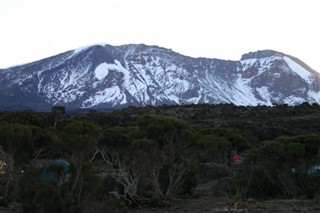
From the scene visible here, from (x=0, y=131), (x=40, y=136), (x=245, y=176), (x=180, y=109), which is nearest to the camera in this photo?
(x=0, y=131)

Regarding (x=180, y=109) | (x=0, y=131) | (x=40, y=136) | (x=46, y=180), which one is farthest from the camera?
(x=180, y=109)

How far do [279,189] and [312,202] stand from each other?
2.35 metres

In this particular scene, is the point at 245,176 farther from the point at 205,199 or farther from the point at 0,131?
the point at 0,131

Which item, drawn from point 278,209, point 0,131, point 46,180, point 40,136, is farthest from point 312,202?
point 40,136

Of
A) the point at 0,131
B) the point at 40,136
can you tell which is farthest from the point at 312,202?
the point at 40,136

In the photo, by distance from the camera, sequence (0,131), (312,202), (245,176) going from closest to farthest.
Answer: (312,202), (0,131), (245,176)

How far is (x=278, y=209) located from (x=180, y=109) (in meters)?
52.6

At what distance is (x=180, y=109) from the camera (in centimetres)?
6538

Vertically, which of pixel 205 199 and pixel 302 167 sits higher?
pixel 302 167

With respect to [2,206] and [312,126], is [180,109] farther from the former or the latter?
[2,206]

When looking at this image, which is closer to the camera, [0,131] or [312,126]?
[0,131]

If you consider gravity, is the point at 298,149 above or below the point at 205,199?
above

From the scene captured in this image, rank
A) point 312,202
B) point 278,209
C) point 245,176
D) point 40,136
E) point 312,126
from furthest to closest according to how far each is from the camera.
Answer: point 312,126
point 40,136
point 245,176
point 312,202
point 278,209

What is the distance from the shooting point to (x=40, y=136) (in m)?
21.3
